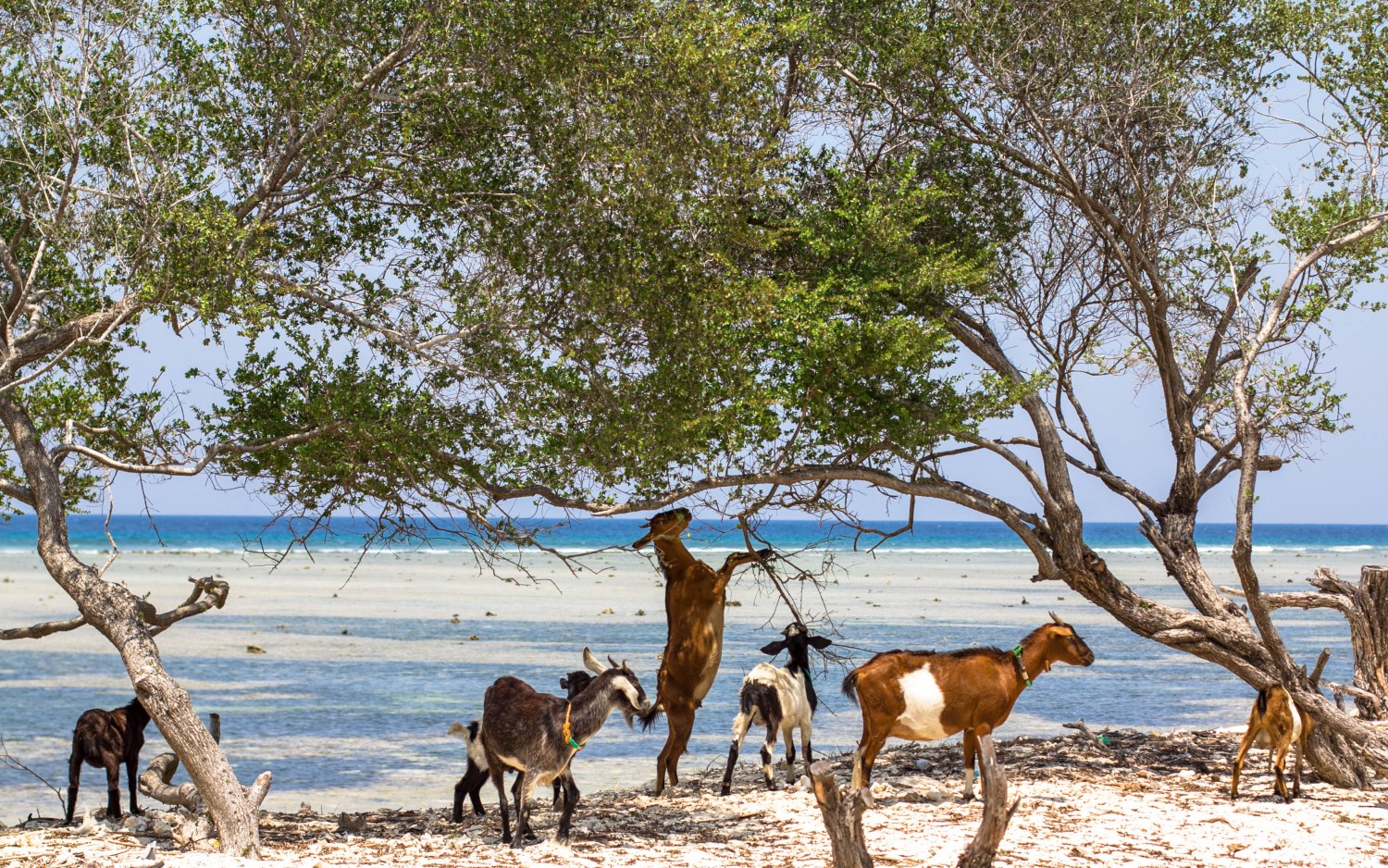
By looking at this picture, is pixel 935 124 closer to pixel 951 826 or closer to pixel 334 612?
pixel 951 826

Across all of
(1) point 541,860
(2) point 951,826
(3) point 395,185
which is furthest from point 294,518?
(2) point 951,826

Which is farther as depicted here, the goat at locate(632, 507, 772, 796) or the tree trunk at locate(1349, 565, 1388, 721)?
the tree trunk at locate(1349, 565, 1388, 721)

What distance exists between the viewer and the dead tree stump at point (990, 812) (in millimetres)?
6438

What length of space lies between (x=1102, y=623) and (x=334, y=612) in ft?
55.8

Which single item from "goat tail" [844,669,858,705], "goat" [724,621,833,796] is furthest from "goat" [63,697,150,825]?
"goat tail" [844,669,858,705]

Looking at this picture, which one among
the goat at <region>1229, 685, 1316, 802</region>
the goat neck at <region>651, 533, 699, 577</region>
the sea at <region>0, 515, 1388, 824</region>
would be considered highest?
the goat neck at <region>651, 533, 699, 577</region>

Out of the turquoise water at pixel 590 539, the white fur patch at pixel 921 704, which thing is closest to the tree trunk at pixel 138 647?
the white fur patch at pixel 921 704

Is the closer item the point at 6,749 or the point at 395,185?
the point at 395,185

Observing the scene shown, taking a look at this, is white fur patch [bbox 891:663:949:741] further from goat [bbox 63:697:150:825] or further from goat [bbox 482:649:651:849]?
goat [bbox 63:697:150:825]

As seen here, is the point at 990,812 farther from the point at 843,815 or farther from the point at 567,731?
the point at 567,731

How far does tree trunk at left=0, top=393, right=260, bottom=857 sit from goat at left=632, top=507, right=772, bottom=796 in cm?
320

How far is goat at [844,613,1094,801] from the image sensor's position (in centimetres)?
928

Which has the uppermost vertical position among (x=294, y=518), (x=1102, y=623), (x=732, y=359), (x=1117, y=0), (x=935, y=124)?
(x=1117, y=0)

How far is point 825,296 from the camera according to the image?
10.1m
